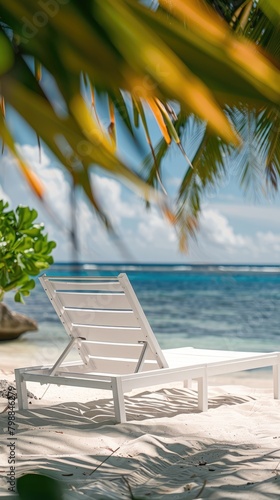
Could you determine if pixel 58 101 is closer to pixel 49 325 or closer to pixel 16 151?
pixel 16 151

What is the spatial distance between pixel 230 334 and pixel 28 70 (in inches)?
809

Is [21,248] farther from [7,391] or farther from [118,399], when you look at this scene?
[118,399]

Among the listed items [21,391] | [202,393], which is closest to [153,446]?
[202,393]

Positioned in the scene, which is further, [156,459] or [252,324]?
[252,324]

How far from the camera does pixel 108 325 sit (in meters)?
4.91

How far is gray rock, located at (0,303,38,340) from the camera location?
1364 centimetres

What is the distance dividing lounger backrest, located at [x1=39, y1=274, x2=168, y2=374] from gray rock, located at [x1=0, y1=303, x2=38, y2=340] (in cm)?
852

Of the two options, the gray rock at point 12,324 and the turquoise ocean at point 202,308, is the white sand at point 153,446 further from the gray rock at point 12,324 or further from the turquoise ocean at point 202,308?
the turquoise ocean at point 202,308

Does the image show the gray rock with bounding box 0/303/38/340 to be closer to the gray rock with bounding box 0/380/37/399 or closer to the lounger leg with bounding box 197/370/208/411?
the gray rock with bounding box 0/380/37/399

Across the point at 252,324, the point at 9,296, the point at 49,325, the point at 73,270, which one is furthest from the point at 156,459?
the point at 9,296

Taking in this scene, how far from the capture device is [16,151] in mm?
319

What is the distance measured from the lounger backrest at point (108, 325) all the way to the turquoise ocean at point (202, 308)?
9.36 metres

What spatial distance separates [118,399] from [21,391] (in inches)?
35.2

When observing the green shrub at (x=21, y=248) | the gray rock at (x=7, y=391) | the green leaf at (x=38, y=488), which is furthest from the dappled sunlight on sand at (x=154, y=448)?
the green leaf at (x=38, y=488)
